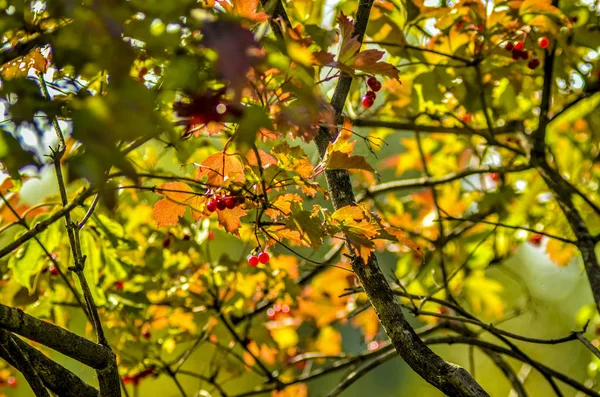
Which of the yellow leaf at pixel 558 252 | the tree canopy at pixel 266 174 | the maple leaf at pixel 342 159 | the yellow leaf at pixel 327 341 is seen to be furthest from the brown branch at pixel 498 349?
the yellow leaf at pixel 327 341

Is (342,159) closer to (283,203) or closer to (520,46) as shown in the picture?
(283,203)

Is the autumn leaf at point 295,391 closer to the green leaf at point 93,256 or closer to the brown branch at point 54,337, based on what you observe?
the green leaf at point 93,256

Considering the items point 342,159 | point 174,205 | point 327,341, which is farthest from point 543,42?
point 327,341

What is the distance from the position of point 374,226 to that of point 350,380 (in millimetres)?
833

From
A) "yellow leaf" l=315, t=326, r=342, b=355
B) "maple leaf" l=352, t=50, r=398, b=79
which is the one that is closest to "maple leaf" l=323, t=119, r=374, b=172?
"maple leaf" l=352, t=50, r=398, b=79

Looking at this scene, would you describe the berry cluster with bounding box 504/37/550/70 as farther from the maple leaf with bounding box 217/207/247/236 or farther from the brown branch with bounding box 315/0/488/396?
the maple leaf with bounding box 217/207/247/236

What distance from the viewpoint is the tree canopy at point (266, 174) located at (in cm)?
88

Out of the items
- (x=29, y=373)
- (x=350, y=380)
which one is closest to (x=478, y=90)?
(x=350, y=380)

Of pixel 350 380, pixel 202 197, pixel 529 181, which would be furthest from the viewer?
pixel 529 181

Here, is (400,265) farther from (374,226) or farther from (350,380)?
(374,226)

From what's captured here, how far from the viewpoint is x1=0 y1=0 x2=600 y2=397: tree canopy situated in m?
0.88

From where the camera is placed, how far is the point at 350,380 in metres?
1.96

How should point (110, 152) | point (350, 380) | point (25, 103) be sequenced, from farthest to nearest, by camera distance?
point (350, 380)
point (25, 103)
point (110, 152)

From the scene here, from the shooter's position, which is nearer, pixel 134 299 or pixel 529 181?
pixel 134 299
